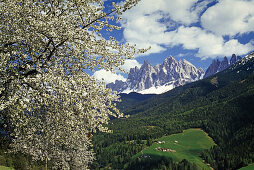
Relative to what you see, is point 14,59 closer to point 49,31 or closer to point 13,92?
point 13,92

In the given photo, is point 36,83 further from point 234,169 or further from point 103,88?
point 234,169

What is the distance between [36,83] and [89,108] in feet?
8.66

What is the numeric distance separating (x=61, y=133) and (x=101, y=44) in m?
5.54

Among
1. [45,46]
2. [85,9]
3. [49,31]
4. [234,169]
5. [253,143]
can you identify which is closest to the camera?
[49,31]

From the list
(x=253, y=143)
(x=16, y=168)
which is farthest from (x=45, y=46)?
(x=253, y=143)

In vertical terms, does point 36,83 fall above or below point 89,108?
above

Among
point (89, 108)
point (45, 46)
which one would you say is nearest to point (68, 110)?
point (89, 108)

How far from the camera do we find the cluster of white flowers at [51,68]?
27.5 feet

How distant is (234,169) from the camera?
16675cm

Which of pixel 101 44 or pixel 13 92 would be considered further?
pixel 101 44

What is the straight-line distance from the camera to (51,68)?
29.6 ft

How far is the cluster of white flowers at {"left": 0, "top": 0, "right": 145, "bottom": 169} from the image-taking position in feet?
27.5

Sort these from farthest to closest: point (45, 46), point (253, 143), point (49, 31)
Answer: point (253, 143) < point (45, 46) < point (49, 31)

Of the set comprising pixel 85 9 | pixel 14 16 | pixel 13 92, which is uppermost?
pixel 85 9
